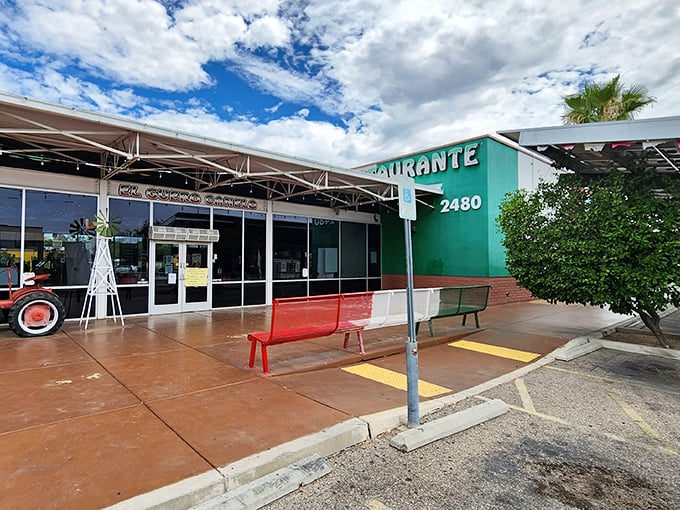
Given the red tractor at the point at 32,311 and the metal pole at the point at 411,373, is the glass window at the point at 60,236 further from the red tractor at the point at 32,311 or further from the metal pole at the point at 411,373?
the metal pole at the point at 411,373

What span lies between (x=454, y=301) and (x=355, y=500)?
6.74 metres

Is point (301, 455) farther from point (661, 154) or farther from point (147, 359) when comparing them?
point (661, 154)

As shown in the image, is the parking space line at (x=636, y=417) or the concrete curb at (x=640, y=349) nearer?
the parking space line at (x=636, y=417)

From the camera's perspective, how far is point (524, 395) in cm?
544

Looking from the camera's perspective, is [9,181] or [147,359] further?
[9,181]

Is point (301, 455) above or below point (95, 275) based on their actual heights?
below

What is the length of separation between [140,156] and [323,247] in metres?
8.21

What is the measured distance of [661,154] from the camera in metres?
6.89

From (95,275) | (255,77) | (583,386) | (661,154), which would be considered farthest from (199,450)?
(255,77)

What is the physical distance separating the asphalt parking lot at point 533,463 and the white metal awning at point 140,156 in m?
7.36

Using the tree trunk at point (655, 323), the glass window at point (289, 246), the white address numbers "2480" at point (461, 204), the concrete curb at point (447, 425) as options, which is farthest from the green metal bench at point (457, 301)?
the glass window at point (289, 246)

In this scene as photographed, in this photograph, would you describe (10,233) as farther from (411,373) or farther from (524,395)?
(524,395)

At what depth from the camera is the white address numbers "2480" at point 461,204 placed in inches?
580

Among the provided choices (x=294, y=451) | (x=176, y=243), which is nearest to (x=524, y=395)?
(x=294, y=451)
